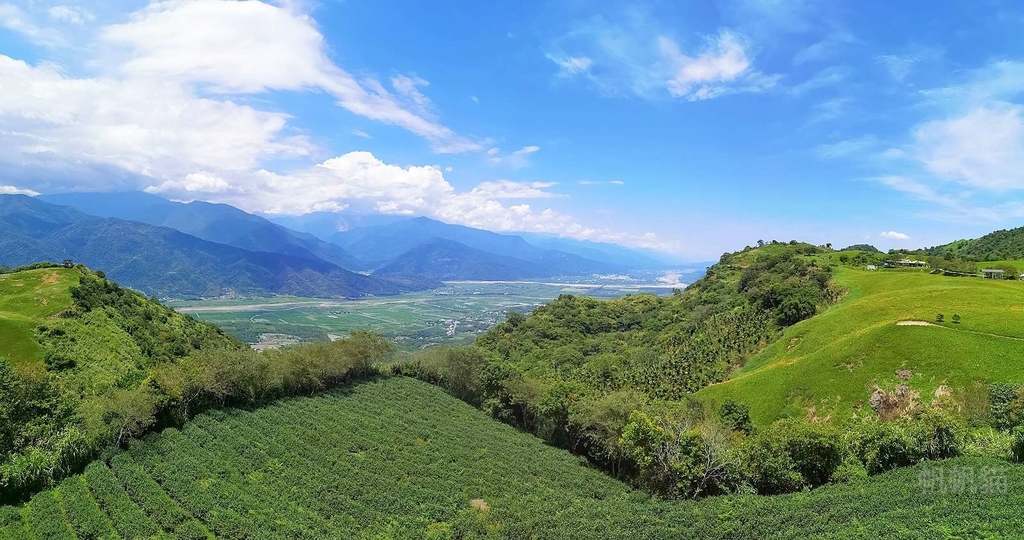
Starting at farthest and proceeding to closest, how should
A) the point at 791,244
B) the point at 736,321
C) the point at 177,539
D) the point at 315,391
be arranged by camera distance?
the point at 791,244 → the point at 736,321 → the point at 315,391 → the point at 177,539

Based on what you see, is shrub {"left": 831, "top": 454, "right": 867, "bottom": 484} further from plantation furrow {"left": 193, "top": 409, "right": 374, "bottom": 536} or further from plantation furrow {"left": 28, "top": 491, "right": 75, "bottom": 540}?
plantation furrow {"left": 28, "top": 491, "right": 75, "bottom": 540}

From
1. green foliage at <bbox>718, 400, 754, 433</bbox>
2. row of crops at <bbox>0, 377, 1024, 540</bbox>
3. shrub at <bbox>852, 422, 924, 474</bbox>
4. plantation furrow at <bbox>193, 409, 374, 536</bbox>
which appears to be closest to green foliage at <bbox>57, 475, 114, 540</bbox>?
row of crops at <bbox>0, 377, 1024, 540</bbox>

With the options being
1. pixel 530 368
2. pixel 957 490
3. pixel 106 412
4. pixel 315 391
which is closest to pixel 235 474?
pixel 106 412

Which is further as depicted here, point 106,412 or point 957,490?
point 106,412

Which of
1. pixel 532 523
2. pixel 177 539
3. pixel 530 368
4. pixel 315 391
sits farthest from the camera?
pixel 530 368

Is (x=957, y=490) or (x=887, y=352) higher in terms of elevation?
(x=887, y=352)

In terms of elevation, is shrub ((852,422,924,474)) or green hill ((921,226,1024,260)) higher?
green hill ((921,226,1024,260))

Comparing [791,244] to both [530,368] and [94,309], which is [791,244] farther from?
[94,309]
